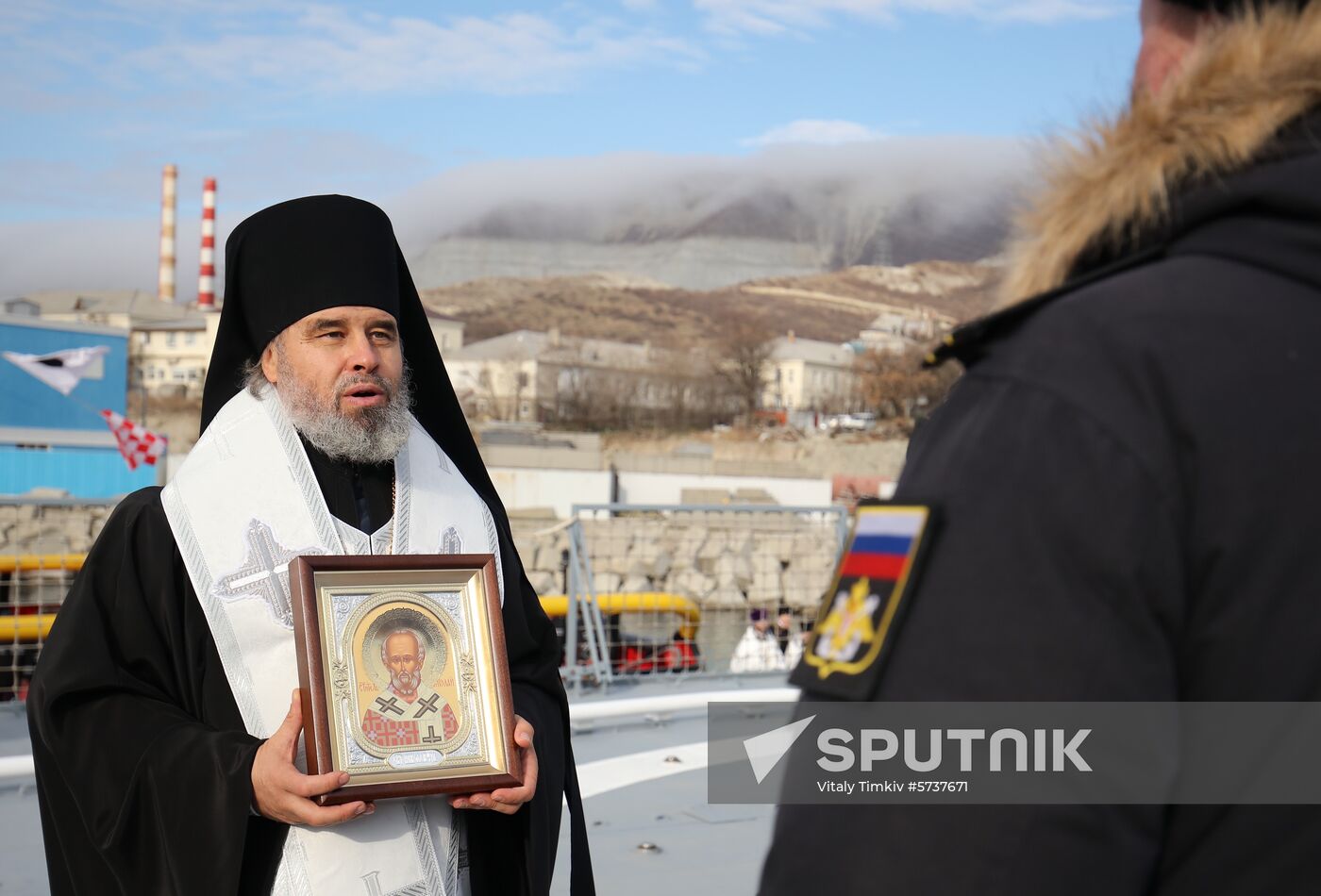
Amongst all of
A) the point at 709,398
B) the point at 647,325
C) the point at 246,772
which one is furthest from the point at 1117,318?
the point at 647,325

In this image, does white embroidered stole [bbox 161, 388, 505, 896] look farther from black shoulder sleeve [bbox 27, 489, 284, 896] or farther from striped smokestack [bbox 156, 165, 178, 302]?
striped smokestack [bbox 156, 165, 178, 302]

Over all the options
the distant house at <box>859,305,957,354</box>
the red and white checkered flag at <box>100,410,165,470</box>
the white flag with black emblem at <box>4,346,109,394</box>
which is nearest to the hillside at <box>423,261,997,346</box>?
the distant house at <box>859,305,957,354</box>

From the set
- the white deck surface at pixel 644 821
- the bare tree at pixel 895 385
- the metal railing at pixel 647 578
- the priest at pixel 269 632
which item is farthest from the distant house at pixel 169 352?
the priest at pixel 269 632

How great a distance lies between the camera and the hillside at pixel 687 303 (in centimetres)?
13450

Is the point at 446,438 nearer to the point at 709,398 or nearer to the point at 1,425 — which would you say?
the point at 1,425

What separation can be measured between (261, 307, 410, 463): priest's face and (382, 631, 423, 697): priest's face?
49 centimetres

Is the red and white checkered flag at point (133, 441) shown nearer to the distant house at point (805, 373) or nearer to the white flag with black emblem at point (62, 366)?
the white flag with black emblem at point (62, 366)

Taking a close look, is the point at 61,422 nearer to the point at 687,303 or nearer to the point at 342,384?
the point at 342,384

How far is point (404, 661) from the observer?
2361 millimetres

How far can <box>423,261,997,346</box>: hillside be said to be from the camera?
134 meters

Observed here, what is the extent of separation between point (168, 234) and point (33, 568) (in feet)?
239

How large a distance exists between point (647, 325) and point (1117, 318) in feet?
444

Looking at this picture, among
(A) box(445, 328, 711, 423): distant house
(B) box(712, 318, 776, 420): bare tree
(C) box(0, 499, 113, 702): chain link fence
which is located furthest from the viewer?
(B) box(712, 318, 776, 420): bare tree

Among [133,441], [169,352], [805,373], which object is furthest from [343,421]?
[805,373]
